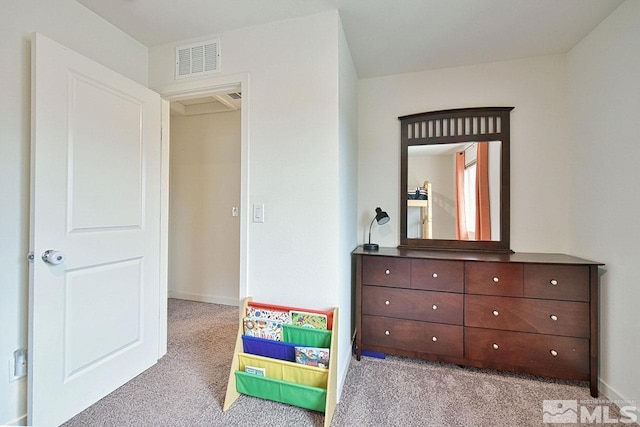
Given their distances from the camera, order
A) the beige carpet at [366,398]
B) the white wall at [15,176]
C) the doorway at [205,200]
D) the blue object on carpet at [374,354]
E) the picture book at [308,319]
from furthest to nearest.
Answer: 1. the doorway at [205,200]
2. the blue object on carpet at [374,354]
3. the picture book at [308,319]
4. the beige carpet at [366,398]
5. the white wall at [15,176]

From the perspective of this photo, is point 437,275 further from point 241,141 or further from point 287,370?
point 241,141

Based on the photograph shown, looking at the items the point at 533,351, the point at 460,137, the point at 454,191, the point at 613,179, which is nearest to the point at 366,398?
the point at 533,351

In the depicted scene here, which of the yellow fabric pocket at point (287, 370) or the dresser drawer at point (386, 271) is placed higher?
the dresser drawer at point (386, 271)

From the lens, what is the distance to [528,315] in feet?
5.69

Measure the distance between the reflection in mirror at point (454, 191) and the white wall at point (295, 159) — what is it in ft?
3.11

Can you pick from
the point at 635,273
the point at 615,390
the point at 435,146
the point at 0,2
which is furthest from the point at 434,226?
the point at 0,2

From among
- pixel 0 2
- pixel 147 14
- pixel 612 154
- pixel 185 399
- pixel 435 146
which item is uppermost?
pixel 147 14

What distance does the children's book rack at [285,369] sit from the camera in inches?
57.2

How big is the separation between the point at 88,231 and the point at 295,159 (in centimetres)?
127

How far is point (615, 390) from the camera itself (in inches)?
61.7

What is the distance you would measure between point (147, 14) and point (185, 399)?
2.39 metres

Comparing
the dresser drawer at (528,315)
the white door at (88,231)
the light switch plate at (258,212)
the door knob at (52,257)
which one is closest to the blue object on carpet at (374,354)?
the dresser drawer at (528,315)

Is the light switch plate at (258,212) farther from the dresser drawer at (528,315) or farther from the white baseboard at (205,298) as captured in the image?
the white baseboard at (205,298)

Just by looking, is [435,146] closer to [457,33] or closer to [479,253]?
[457,33]
